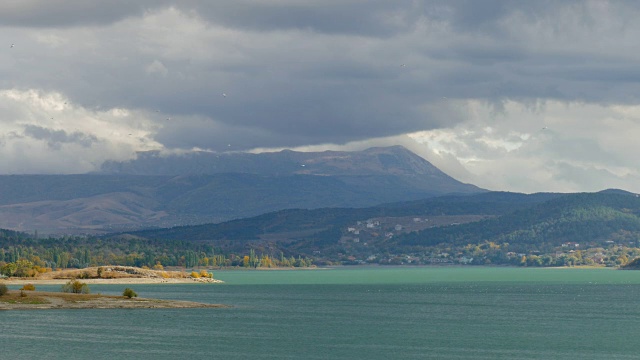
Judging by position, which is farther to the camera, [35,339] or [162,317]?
[162,317]

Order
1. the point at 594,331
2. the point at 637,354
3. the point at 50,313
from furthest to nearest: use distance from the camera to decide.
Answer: the point at 50,313 → the point at 594,331 → the point at 637,354

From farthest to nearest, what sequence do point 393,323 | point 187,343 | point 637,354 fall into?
point 393,323 → point 187,343 → point 637,354

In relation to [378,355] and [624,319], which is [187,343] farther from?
[624,319]

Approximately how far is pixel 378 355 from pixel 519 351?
17541mm

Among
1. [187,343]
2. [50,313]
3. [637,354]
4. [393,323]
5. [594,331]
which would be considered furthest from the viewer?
[50,313]

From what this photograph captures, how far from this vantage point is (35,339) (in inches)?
5861

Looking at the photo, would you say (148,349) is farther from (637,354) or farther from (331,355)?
(637,354)

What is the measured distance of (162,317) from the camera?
618 feet

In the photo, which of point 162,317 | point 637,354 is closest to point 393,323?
point 162,317

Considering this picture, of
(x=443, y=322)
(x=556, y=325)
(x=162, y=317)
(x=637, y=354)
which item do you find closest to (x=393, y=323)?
(x=443, y=322)

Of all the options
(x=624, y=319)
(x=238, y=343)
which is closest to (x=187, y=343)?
(x=238, y=343)

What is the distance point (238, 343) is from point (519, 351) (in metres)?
36.1

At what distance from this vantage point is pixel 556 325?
178m

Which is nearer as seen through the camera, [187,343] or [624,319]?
[187,343]
